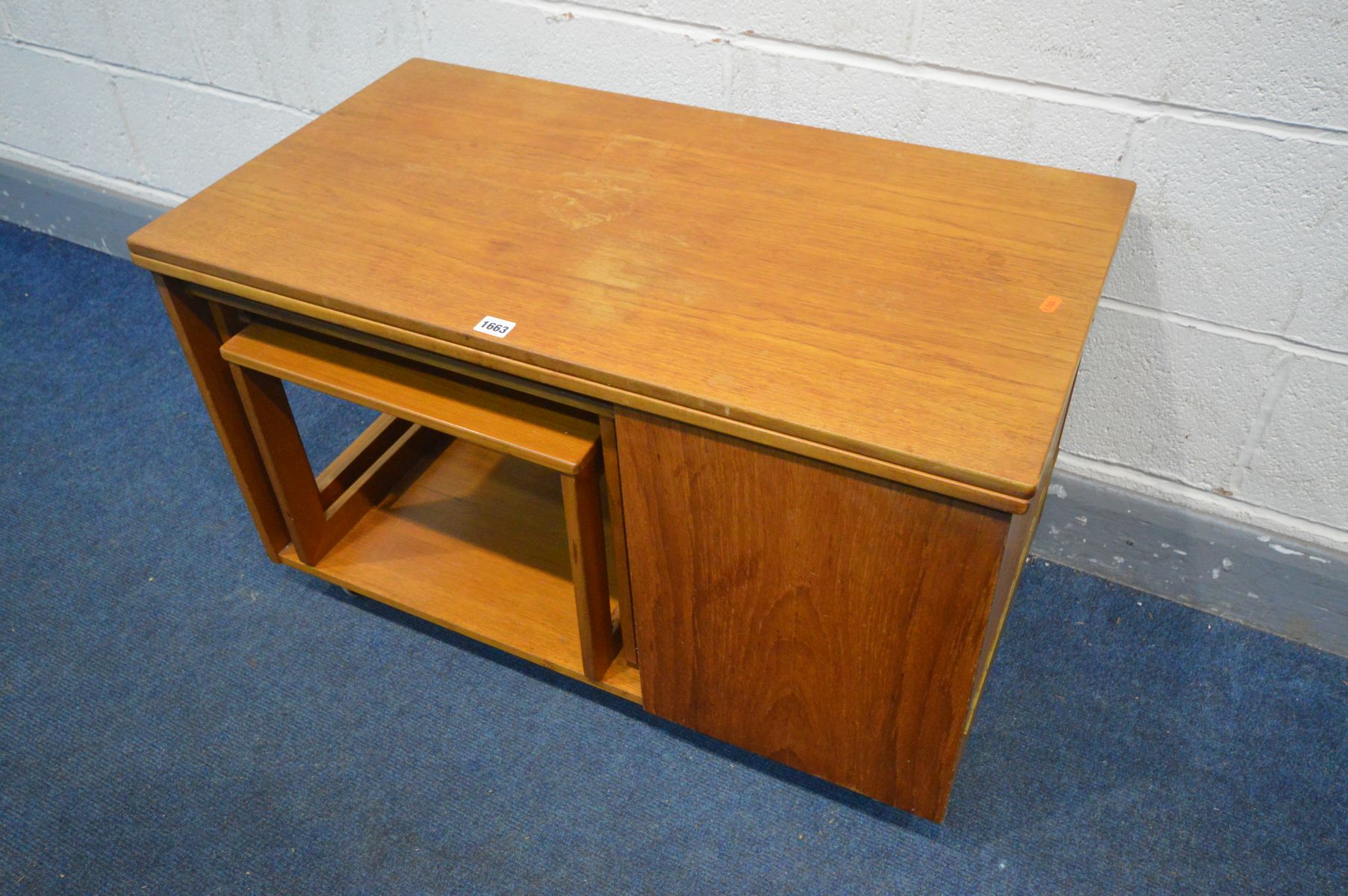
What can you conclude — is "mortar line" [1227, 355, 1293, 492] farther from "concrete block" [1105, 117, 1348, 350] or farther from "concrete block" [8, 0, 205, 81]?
"concrete block" [8, 0, 205, 81]

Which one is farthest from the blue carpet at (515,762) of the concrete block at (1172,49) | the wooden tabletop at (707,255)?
the concrete block at (1172,49)

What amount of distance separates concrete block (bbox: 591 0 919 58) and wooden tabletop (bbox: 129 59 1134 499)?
0.42ft

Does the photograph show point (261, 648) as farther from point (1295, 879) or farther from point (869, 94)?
point (1295, 879)

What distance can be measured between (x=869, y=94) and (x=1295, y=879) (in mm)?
1025

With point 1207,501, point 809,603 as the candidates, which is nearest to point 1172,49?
point 1207,501

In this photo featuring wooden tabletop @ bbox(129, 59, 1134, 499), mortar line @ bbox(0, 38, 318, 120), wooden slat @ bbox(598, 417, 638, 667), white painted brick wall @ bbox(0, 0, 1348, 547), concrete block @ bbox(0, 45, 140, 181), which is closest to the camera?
wooden tabletop @ bbox(129, 59, 1134, 499)

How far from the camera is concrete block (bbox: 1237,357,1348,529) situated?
1.22 meters

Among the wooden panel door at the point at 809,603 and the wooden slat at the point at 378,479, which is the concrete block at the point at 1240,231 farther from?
the wooden slat at the point at 378,479

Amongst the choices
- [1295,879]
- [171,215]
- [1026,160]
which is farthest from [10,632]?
[1295,879]

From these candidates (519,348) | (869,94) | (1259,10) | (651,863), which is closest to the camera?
(519,348)

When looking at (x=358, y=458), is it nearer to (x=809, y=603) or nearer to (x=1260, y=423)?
(x=809, y=603)

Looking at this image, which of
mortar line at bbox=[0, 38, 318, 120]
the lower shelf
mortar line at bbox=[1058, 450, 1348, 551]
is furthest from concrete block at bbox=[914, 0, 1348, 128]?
mortar line at bbox=[0, 38, 318, 120]

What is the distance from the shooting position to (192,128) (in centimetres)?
188

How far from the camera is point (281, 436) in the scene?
4.08 feet
